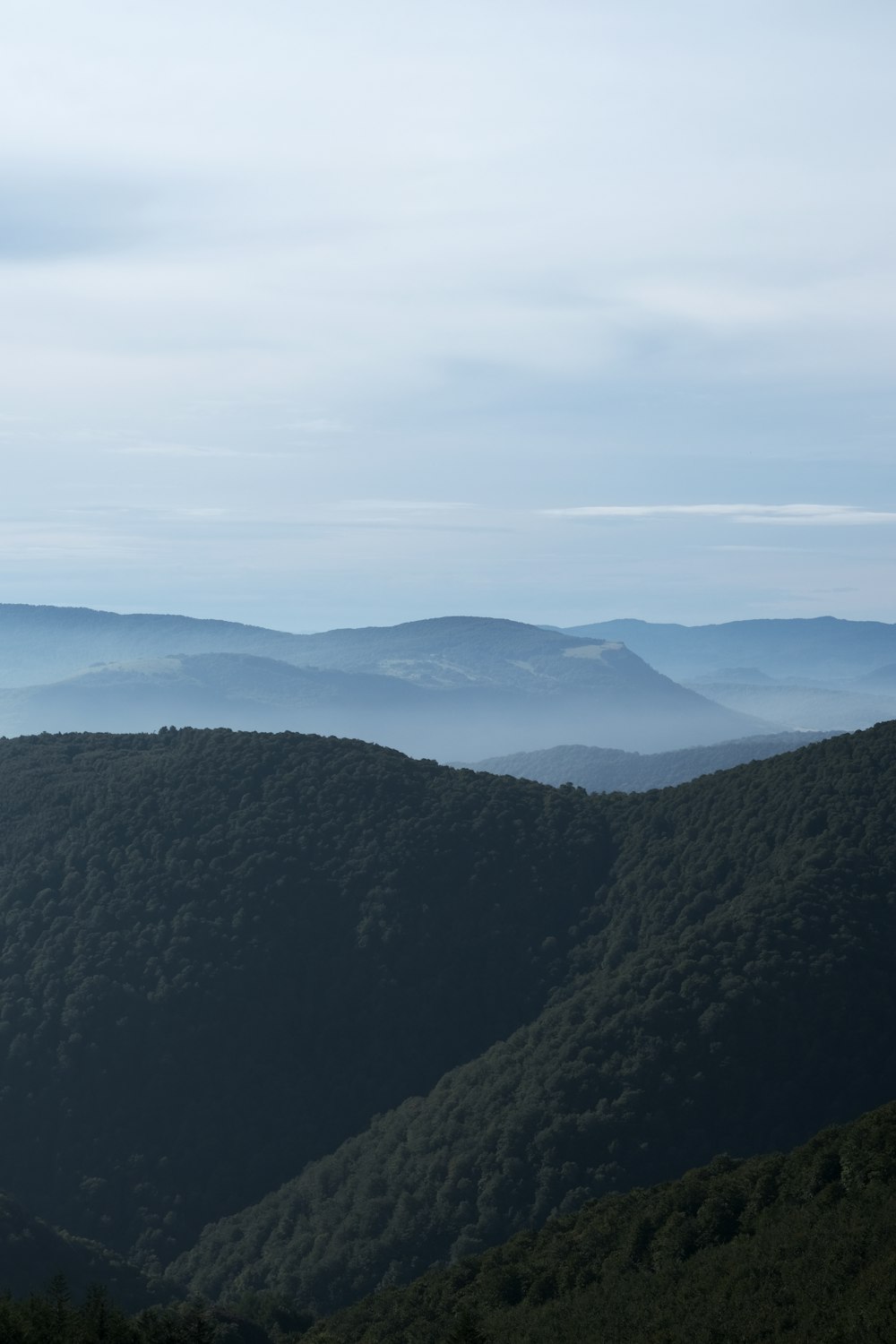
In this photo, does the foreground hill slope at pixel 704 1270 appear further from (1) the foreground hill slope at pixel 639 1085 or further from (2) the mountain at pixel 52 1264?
(1) the foreground hill slope at pixel 639 1085

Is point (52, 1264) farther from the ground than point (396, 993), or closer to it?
closer to it

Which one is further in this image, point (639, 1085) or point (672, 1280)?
point (639, 1085)

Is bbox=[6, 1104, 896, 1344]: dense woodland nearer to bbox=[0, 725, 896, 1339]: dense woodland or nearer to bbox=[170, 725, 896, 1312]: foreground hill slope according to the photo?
bbox=[170, 725, 896, 1312]: foreground hill slope

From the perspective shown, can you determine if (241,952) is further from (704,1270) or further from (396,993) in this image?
→ (704,1270)

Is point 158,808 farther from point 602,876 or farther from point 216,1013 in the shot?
point 602,876

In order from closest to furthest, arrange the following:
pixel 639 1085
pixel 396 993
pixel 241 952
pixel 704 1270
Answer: pixel 704 1270 → pixel 639 1085 → pixel 396 993 → pixel 241 952

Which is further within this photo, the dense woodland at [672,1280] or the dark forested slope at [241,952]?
the dark forested slope at [241,952]

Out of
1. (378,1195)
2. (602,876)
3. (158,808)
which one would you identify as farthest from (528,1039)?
(158,808)

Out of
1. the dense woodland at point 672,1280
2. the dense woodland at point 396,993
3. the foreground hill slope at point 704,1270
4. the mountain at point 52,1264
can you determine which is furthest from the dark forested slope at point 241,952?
the foreground hill slope at point 704,1270

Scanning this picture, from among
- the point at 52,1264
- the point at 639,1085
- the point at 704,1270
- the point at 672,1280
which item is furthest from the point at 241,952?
the point at 704,1270
